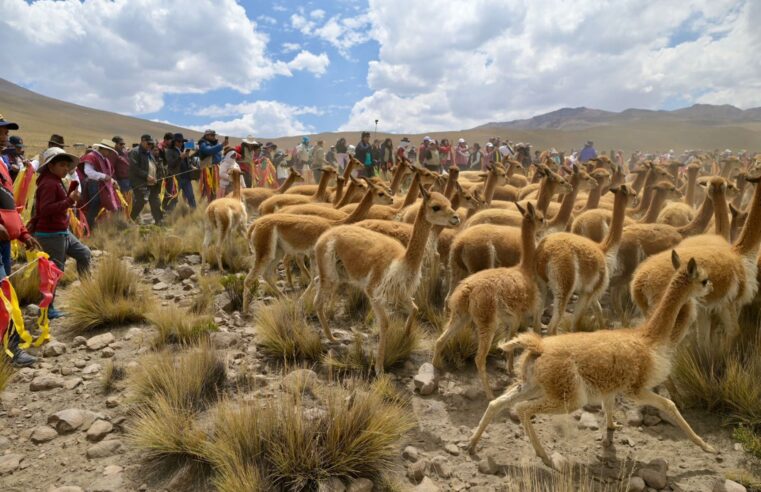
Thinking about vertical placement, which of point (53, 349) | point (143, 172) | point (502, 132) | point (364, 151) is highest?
point (502, 132)

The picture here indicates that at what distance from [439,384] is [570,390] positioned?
1.58m

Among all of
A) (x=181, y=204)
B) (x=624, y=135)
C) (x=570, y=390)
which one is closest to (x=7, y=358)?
(x=570, y=390)

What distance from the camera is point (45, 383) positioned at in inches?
166

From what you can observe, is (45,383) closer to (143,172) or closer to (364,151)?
(143,172)

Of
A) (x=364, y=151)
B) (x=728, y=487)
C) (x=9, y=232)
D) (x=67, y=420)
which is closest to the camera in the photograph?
(x=728, y=487)

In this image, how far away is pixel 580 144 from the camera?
76.4 meters

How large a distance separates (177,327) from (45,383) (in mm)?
1252

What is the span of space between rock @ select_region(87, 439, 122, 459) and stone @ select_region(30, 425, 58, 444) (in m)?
0.42

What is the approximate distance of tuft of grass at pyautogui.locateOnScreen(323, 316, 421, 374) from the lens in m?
4.59

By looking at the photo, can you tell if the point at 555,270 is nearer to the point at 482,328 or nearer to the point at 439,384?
the point at 482,328

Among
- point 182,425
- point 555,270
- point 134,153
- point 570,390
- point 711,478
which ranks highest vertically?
point 134,153

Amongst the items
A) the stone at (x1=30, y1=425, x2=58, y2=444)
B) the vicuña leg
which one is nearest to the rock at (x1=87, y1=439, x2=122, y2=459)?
the stone at (x1=30, y1=425, x2=58, y2=444)

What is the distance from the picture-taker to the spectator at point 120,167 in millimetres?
11180

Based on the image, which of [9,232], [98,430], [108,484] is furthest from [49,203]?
[108,484]
